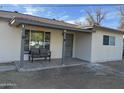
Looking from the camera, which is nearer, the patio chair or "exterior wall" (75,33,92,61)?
the patio chair

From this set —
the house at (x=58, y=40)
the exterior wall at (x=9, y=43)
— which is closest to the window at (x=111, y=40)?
the house at (x=58, y=40)

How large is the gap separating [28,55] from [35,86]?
5392 mm

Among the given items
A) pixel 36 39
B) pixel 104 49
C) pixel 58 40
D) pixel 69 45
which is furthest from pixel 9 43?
pixel 104 49

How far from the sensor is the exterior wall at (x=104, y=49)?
11.7m

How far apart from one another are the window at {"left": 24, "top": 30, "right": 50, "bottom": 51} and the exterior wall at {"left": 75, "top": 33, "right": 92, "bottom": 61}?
283cm

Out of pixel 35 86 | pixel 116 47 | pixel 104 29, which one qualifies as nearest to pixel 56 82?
pixel 35 86

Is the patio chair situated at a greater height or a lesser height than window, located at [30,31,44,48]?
Result: lesser

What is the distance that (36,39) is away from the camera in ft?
36.1

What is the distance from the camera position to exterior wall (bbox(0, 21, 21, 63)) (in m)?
9.54

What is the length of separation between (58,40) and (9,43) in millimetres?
3923

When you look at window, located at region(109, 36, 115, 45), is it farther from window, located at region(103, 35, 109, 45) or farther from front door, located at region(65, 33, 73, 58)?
front door, located at region(65, 33, 73, 58)

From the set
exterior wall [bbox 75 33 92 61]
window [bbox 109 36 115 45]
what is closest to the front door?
exterior wall [bbox 75 33 92 61]

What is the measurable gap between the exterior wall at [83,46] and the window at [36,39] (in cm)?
283
